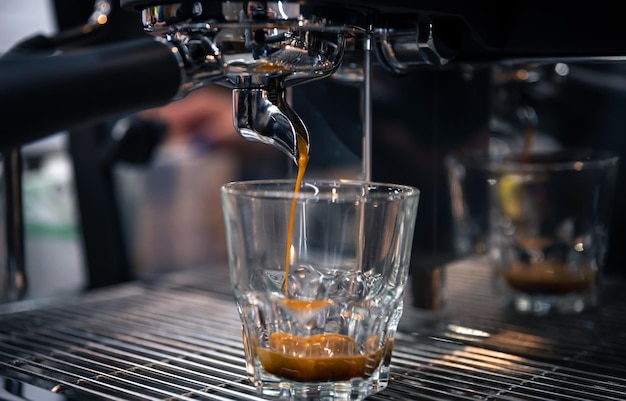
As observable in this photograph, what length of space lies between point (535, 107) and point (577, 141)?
6cm

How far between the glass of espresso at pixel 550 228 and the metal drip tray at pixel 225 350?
25 millimetres

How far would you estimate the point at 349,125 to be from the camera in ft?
1.78

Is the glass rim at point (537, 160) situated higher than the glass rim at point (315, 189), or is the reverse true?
the glass rim at point (315, 189)

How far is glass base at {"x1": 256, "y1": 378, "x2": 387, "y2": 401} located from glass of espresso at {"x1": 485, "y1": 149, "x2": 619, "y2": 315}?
258 millimetres

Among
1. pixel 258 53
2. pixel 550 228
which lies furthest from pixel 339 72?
pixel 550 228

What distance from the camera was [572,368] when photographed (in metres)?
0.49

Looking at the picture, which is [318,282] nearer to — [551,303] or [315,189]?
[315,189]

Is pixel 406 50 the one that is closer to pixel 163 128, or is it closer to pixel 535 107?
pixel 535 107

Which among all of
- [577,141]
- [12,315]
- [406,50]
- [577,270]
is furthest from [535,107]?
[12,315]

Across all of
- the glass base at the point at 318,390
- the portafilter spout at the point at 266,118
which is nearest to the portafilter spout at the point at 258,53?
the portafilter spout at the point at 266,118

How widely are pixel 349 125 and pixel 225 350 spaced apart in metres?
0.16

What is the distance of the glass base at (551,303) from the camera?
2.10 ft

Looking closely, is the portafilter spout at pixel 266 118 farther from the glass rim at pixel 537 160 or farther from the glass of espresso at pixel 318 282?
the glass rim at pixel 537 160

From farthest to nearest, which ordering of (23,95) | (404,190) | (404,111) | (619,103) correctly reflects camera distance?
(619,103) → (404,111) → (404,190) → (23,95)
